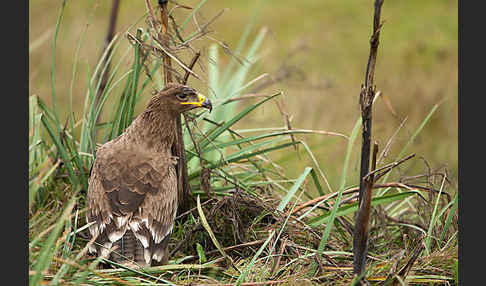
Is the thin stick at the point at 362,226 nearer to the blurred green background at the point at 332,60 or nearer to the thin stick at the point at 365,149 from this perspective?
the thin stick at the point at 365,149

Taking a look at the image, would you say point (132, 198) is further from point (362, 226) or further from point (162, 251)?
point (362, 226)

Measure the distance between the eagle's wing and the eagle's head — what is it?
274 millimetres

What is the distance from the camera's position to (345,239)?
3373mm

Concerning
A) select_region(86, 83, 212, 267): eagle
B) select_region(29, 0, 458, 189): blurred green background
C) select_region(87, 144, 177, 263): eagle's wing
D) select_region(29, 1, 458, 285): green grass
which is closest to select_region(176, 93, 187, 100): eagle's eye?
select_region(86, 83, 212, 267): eagle

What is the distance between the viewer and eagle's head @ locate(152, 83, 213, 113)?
3.21 meters

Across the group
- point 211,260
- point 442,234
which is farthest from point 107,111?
point 442,234

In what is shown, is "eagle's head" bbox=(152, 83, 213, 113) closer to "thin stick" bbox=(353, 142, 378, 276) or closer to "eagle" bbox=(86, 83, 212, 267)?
"eagle" bbox=(86, 83, 212, 267)

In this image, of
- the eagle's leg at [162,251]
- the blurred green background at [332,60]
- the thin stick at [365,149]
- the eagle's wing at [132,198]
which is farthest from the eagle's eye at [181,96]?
A: the blurred green background at [332,60]

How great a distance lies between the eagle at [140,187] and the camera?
295cm

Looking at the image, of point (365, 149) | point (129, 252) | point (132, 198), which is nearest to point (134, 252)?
point (129, 252)

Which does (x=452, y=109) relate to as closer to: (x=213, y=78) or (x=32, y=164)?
(x=213, y=78)

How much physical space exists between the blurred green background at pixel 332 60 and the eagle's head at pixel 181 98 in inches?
88.3

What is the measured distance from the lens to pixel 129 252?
9.59 ft

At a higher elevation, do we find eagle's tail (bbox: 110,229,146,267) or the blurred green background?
the blurred green background
